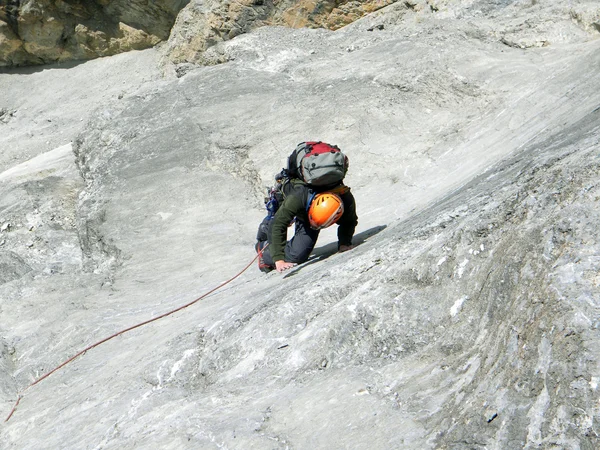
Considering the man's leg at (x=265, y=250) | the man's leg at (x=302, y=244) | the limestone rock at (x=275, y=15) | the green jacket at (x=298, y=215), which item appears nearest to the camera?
the green jacket at (x=298, y=215)

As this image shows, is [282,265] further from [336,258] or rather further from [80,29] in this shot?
[80,29]

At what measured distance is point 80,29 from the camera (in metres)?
18.0

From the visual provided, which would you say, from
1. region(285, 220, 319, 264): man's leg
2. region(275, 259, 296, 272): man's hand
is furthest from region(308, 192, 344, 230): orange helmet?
region(275, 259, 296, 272): man's hand

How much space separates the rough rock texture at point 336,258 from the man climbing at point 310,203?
0.29 meters

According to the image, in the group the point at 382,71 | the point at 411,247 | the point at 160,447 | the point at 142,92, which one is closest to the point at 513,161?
the point at 411,247

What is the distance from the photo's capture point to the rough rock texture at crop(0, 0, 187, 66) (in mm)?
17688

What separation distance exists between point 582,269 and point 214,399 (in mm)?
2199

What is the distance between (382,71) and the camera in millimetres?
9953

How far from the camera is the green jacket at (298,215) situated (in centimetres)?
620

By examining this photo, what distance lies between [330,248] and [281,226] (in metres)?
0.72

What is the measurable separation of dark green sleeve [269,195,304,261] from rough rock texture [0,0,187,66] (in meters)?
12.6

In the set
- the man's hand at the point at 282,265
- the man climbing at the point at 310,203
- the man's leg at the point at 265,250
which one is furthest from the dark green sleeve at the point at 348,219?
the man's leg at the point at 265,250

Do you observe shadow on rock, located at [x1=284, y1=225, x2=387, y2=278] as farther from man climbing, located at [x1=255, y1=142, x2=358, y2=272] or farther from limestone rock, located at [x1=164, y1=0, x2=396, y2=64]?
limestone rock, located at [x1=164, y1=0, x2=396, y2=64]

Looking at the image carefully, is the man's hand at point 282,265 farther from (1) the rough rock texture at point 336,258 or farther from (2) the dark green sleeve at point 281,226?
(1) the rough rock texture at point 336,258
